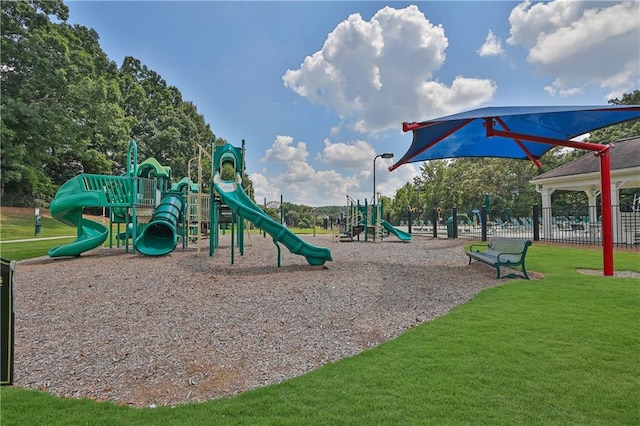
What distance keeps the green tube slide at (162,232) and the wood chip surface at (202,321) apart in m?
2.43

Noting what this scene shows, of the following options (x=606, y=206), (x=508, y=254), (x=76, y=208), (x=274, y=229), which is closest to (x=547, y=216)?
(x=606, y=206)

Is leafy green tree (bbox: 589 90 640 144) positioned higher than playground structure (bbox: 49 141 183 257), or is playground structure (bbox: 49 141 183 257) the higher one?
leafy green tree (bbox: 589 90 640 144)

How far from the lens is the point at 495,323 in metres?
4.59

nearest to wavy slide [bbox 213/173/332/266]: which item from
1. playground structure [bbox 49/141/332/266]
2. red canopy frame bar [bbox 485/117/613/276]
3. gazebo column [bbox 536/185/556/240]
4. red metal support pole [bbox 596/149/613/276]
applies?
playground structure [bbox 49/141/332/266]

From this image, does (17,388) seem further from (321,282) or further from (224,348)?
(321,282)

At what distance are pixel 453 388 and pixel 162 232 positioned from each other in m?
11.9

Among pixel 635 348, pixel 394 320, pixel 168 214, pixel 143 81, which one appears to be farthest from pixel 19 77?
pixel 635 348

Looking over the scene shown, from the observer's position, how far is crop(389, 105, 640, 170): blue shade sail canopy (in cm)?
742

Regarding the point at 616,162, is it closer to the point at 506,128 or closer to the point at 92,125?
the point at 506,128

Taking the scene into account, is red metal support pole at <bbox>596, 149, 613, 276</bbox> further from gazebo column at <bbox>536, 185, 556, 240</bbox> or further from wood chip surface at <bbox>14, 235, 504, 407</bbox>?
gazebo column at <bbox>536, 185, 556, 240</bbox>

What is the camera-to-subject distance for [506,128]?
10.3m

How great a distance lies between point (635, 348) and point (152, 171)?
51.5 feet

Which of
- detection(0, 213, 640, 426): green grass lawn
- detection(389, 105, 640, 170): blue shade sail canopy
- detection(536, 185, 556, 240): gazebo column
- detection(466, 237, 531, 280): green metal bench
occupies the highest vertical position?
detection(389, 105, 640, 170): blue shade sail canopy

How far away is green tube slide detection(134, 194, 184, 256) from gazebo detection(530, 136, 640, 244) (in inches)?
579
